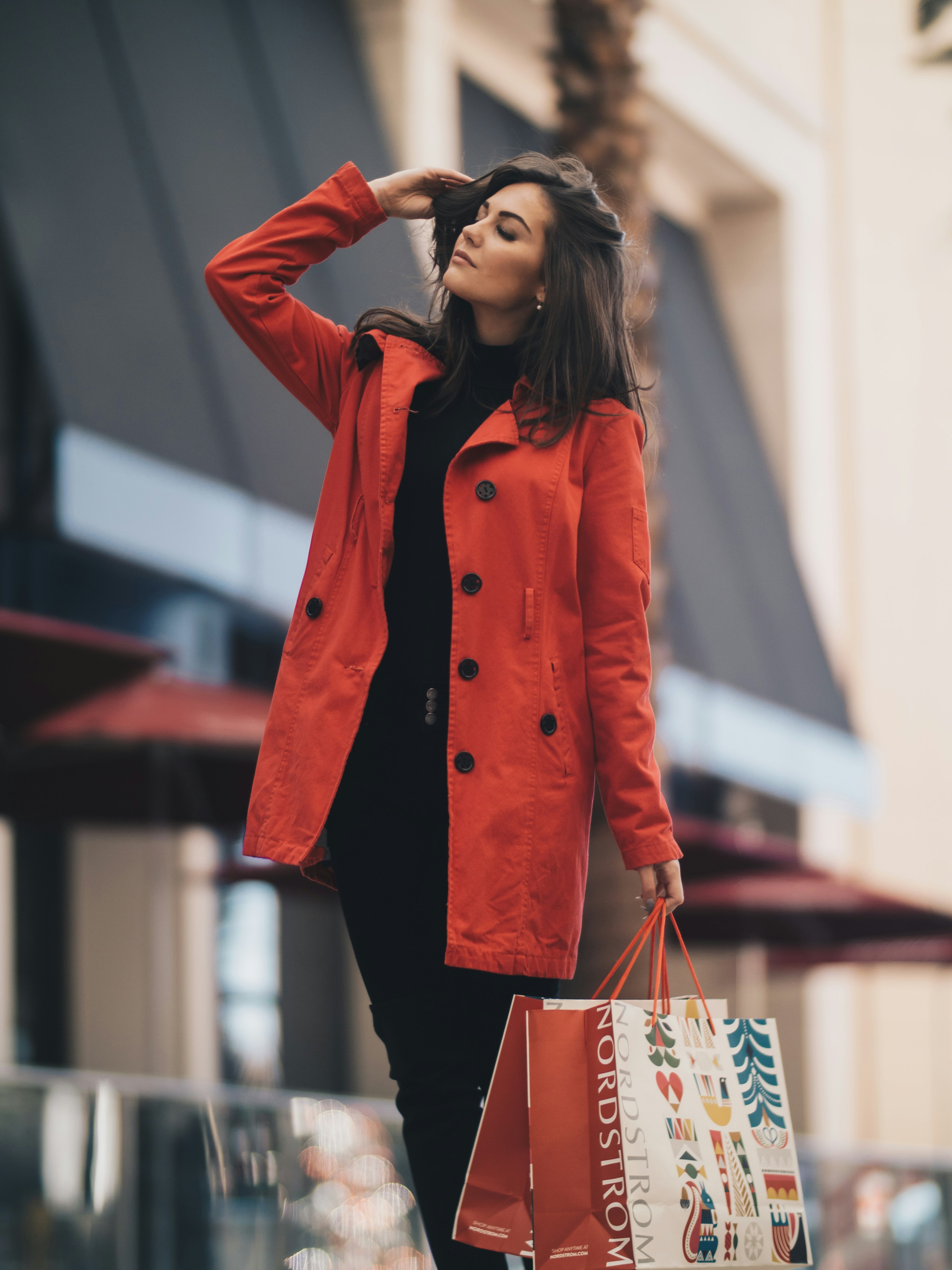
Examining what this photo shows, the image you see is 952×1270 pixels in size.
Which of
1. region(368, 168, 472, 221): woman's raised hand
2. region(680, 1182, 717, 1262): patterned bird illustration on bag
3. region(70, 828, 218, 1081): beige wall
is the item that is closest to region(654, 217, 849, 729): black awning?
region(70, 828, 218, 1081): beige wall

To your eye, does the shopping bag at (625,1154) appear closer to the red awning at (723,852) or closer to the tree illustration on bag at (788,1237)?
the tree illustration on bag at (788,1237)

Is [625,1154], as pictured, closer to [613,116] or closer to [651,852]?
[651,852]

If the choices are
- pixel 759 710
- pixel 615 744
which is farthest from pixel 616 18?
pixel 759 710

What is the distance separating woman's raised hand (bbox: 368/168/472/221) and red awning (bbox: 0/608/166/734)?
2.83 m

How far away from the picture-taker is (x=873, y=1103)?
17875mm

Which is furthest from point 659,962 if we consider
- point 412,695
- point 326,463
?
point 326,463

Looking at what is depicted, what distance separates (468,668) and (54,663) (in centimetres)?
351

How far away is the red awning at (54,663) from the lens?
5.27 metres

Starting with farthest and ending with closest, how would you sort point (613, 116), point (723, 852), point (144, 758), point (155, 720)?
point (723, 852) < point (144, 758) < point (613, 116) < point (155, 720)

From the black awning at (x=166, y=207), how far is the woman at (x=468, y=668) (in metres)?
4.83

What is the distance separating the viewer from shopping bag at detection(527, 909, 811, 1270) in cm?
217

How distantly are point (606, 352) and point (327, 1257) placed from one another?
11.7 feet

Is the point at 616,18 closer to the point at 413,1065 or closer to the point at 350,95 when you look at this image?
the point at 350,95

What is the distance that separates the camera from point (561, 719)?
238cm
